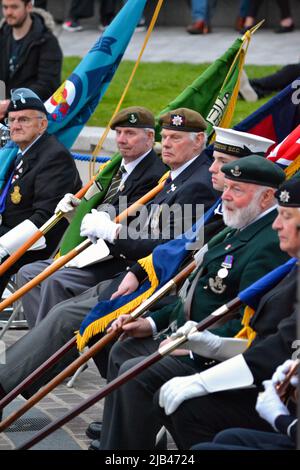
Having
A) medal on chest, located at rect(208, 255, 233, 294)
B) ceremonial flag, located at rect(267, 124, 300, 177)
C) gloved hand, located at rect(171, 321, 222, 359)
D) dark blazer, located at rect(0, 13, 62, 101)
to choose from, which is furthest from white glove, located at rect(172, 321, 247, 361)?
dark blazer, located at rect(0, 13, 62, 101)

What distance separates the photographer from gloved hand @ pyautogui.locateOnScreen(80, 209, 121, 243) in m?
7.38

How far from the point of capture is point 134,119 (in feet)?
25.7

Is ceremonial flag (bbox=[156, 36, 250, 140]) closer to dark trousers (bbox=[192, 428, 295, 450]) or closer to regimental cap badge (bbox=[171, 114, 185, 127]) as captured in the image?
regimental cap badge (bbox=[171, 114, 185, 127])

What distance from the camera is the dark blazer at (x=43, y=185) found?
27.8 feet

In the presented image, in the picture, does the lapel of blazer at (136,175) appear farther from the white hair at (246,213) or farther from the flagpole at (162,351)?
the flagpole at (162,351)

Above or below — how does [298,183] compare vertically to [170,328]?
above

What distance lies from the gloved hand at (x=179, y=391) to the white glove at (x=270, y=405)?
375 millimetres

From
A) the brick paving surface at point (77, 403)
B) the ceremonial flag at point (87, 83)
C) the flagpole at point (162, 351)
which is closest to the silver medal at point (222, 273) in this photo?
the flagpole at point (162, 351)

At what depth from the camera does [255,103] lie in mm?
12734

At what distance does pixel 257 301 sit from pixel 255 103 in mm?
7115

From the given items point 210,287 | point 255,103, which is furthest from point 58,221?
point 255,103

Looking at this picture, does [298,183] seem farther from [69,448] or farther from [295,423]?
[69,448]

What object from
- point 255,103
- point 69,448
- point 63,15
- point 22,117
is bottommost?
point 63,15

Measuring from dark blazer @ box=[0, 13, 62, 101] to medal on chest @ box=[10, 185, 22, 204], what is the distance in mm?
2038
